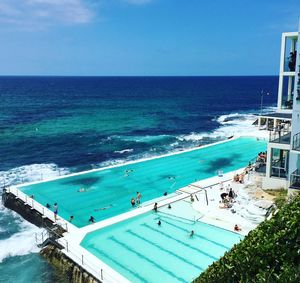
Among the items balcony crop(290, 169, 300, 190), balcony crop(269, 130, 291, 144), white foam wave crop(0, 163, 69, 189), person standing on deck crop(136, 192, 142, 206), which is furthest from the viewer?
white foam wave crop(0, 163, 69, 189)

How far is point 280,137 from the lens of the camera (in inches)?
938

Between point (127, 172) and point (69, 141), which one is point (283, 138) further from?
point (69, 141)

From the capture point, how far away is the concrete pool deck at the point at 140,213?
17828 mm

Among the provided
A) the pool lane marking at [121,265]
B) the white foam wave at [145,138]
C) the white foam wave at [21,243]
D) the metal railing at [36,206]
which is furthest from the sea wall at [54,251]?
the white foam wave at [145,138]

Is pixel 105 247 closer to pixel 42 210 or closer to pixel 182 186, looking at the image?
pixel 42 210

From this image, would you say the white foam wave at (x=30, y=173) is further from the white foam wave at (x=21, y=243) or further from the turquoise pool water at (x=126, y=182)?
the white foam wave at (x=21, y=243)

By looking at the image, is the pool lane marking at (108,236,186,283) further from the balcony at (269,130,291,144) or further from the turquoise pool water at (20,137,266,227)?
the balcony at (269,130,291,144)

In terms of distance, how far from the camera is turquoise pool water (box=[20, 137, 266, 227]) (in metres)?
26.2

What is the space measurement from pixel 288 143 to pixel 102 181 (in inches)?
641

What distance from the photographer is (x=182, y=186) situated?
30297 millimetres

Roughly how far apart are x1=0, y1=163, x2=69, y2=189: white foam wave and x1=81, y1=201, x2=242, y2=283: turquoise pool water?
643 inches

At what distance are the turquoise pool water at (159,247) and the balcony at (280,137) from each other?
23.2 feet

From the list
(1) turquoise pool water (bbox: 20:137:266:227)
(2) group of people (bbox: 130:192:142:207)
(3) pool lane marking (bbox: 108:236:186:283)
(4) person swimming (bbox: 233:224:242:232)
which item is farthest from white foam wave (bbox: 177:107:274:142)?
(3) pool lane marking (bbox: 108:236:186:283)

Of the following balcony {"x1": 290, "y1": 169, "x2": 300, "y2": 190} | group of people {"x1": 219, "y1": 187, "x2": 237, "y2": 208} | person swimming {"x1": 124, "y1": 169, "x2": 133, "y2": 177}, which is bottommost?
person swimming {"x1": 124, "y1": 169, "x2": 133, "y2": 177}
